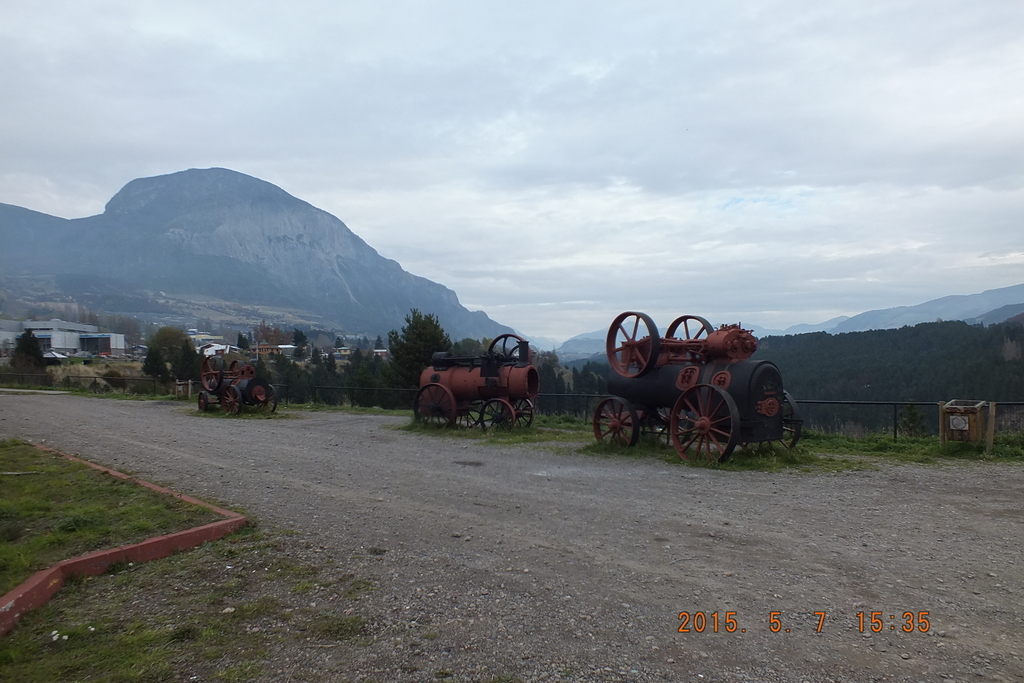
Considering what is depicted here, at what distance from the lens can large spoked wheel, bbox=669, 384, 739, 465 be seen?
10789mm

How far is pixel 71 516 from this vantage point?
6.32m

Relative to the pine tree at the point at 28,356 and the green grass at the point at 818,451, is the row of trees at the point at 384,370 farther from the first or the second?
the pine tree at the point at 28,356

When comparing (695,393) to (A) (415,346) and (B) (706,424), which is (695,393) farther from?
(A) (415,346)

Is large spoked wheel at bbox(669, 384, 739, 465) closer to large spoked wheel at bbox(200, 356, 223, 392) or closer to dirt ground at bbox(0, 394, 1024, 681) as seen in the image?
dirt ground at bbox(0, 394, 1024, 681)

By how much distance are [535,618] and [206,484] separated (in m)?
6.39

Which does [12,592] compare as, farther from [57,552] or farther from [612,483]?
[612,483]

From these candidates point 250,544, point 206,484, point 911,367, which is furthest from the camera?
point 911,367

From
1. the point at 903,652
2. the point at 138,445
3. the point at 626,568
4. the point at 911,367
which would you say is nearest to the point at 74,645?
the point at 626,568

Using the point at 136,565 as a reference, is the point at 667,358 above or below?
above

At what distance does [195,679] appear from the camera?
355 centimetres

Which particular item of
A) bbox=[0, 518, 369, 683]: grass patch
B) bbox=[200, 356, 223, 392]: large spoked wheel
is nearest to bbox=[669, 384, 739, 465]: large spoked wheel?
bbox=[0, 518, 369, 683]: grass patch

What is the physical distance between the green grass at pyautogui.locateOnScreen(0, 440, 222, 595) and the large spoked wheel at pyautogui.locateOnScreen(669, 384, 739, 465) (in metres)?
7.82

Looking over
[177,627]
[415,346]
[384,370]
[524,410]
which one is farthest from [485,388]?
[384,370]
